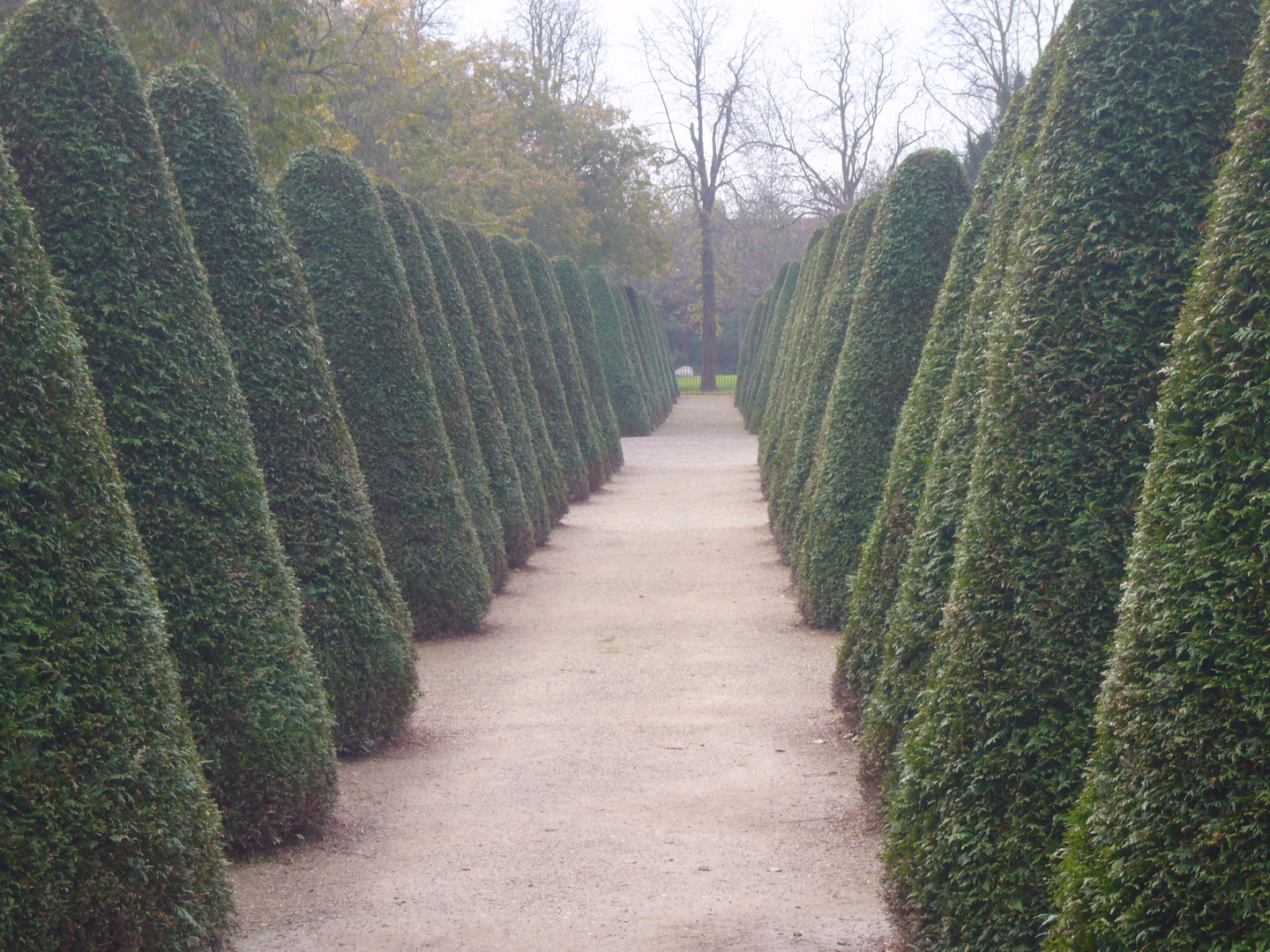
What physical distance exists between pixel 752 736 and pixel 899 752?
287 cm

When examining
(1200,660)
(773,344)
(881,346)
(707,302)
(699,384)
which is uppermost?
(707,302)

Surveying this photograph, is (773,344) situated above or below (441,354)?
below

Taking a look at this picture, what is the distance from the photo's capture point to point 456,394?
426 inches

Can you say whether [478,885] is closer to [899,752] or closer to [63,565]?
[899,752]

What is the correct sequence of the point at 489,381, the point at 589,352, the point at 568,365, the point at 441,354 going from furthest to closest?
the point at 589,352
the point at 568,365
the point at 489,381
the point at 441,354

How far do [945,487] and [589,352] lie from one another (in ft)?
61.5

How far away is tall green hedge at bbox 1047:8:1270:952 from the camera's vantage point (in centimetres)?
253

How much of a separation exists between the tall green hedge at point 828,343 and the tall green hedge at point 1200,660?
7.82 meters

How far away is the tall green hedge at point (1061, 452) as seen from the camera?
12.1 ft

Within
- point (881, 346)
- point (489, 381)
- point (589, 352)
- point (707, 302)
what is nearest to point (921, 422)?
point (881, 346)

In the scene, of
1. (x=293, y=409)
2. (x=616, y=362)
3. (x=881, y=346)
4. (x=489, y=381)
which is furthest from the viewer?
(x=616, y=362)

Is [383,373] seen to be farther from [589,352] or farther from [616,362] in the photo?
[616,362]

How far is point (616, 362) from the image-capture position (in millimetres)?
30891

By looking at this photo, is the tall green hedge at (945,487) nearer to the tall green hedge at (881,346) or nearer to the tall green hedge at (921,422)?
the tall green hedge at (921,422)
